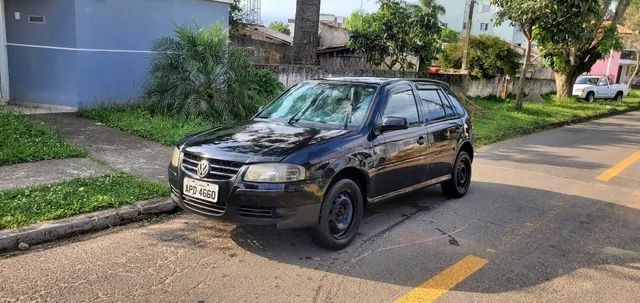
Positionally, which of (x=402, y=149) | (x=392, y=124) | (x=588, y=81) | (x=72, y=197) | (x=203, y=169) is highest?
(x=588, y=81)

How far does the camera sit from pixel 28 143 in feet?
24.6

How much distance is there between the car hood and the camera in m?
4.41

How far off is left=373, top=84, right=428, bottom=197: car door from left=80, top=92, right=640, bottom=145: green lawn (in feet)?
14.7

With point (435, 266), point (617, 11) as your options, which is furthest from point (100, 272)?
point (617, 11)

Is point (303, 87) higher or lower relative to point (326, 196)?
higher

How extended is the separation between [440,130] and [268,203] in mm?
2828

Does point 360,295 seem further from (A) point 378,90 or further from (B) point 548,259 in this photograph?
(A) point 378,90

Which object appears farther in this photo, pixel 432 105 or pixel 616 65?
pixel 616 65

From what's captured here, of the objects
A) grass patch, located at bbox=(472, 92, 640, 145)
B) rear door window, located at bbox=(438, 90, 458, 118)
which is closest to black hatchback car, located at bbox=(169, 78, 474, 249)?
rear door window, located at bbox=(438, 90, 458, 118)

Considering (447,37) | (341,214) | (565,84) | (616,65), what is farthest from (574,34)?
(616,65)

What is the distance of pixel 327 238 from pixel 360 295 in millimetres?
828

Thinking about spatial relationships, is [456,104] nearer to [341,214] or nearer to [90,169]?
[341,214]

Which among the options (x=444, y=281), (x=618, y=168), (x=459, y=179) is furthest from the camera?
(x=618, y=168)

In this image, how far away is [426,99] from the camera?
6312 mm
